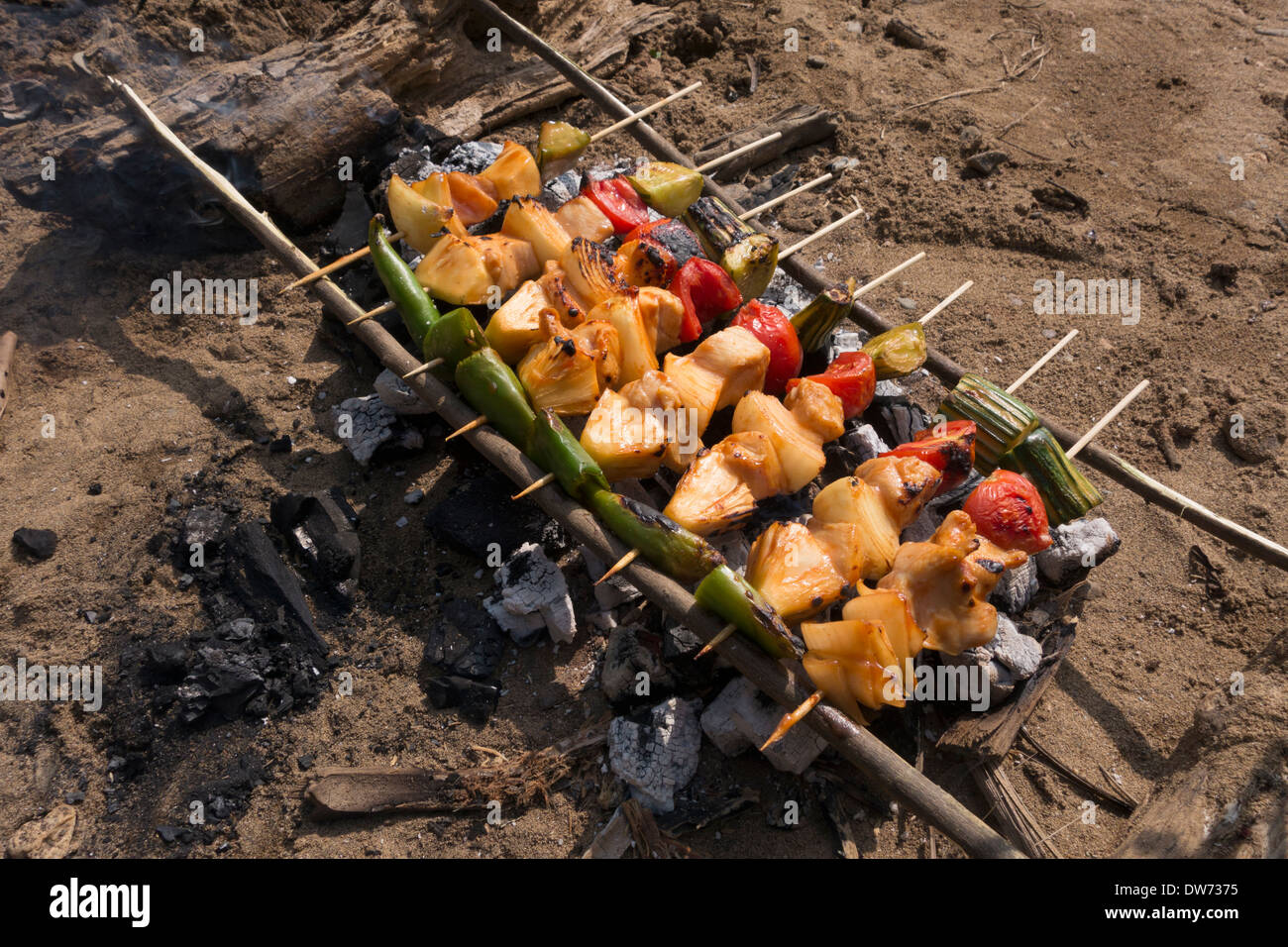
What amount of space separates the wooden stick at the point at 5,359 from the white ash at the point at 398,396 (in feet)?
7.08

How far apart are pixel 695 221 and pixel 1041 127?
13.9 ft

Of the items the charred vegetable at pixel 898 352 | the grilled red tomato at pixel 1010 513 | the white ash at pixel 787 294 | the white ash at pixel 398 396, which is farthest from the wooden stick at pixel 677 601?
the white ash at pixel 787 294

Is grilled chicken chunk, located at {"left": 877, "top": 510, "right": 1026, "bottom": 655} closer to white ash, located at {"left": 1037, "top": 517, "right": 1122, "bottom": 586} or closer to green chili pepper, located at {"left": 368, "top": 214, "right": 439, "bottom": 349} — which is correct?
white ash, located at {"left": 1037, "top": 517, "right": 1122, "bottom": 586}

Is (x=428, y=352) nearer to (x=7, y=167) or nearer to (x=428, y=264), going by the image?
(x=428, y=264)

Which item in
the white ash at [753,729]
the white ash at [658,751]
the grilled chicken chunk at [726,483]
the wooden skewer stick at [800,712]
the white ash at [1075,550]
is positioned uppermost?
the grilled chicken chunk at [726,483]

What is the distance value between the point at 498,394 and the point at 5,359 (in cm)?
332

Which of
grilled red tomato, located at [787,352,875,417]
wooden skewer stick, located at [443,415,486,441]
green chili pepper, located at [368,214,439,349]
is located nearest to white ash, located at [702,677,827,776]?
grilled red tomato, located at [787,352,875,417]

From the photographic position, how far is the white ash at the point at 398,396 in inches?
198

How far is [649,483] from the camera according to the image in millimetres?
4484

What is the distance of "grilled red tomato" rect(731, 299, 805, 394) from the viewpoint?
448cm

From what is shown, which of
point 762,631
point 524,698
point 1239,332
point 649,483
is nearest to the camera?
point 762,631

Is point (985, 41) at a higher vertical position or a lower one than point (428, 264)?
higher

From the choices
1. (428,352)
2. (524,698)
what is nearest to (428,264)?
(428,352)

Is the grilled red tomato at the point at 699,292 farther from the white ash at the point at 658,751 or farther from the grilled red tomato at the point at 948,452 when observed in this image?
the white ash at the point at 658,751
